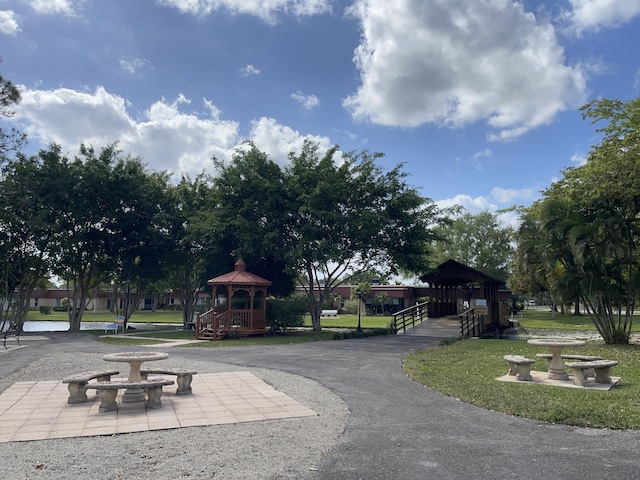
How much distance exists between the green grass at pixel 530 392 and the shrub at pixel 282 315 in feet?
32.7

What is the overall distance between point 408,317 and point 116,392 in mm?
19434

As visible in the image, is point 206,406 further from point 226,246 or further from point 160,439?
point 226,246

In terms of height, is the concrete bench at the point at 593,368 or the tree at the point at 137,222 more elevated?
the tree at the point at 137,222

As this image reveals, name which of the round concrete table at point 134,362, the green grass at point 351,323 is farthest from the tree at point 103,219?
the round concrete table at point 134,362

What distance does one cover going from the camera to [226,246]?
24.5 meters

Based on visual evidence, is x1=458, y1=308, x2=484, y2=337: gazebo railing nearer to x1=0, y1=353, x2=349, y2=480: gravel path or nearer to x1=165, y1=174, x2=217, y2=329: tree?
x1=165, y1=174, x2=217, y2=329: tree

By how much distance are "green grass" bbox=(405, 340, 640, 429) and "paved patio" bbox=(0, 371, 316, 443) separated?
10.00 feet

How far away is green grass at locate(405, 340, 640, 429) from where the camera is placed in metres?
6.30

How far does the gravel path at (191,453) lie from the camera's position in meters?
4.43

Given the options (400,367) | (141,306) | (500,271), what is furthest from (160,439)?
(141,306)

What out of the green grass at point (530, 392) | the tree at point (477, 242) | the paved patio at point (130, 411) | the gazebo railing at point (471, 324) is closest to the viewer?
the paved patio at point (130, 411)

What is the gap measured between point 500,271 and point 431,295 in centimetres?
2924

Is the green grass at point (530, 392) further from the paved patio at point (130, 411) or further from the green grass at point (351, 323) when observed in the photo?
the green grass at point (351, 323)

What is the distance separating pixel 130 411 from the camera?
6773 millimetres
